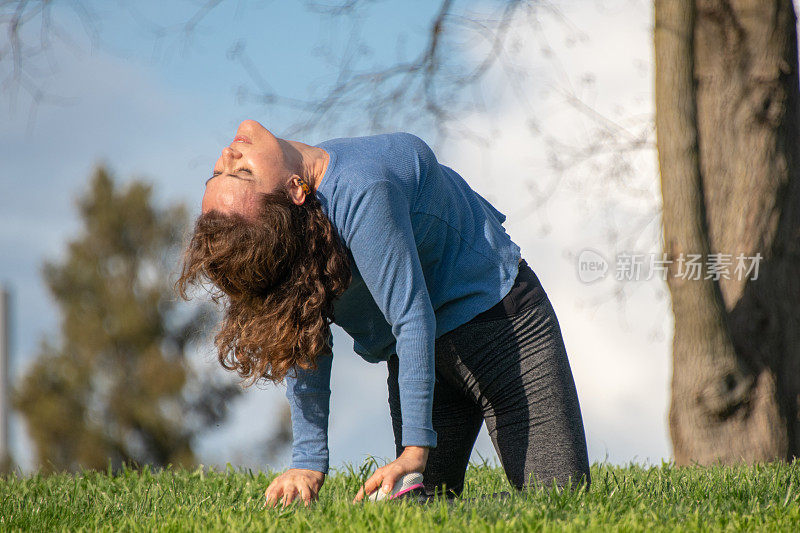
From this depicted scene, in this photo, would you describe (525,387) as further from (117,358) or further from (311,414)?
(117,358)

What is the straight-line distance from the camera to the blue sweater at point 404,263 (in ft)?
8.96

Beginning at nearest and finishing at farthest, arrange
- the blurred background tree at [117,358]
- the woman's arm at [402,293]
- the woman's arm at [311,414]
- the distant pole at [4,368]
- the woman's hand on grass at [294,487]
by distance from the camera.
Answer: the woman's arm at [402,293]
the woman's hand on grass at [294,487]
the woman's arm at [311,414]
the distant pole at [4,368]
the blurred background tree at [117,358]

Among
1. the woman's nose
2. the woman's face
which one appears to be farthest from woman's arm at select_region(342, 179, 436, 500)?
the woman's nose

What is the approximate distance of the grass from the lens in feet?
8.89

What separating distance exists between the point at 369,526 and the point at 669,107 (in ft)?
13.3

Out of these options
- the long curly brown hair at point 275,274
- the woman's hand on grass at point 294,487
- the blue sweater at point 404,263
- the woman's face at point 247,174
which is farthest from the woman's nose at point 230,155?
the woman's hand on grass at point 294,487

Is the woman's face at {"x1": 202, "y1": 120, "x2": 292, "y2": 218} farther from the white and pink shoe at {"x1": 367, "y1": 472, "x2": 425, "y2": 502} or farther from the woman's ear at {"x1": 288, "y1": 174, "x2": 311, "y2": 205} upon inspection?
the white and pink shoe at {"x1": 367, "y1": 472, "x2": 425, "y2": 502}

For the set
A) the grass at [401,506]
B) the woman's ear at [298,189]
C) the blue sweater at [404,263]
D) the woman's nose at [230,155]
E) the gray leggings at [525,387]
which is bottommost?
the grass at [401,506]

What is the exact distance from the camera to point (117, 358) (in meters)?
14.6

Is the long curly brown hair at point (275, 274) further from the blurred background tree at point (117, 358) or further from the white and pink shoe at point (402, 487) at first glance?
the blurred background tree at point (117, 358)

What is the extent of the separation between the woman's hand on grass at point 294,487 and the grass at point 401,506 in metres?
0.08

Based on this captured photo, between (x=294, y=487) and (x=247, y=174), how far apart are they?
1.34 meters

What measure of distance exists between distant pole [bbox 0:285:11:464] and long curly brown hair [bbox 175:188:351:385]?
7.18m

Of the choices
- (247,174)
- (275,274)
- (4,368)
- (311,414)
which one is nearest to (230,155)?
(247,174)
